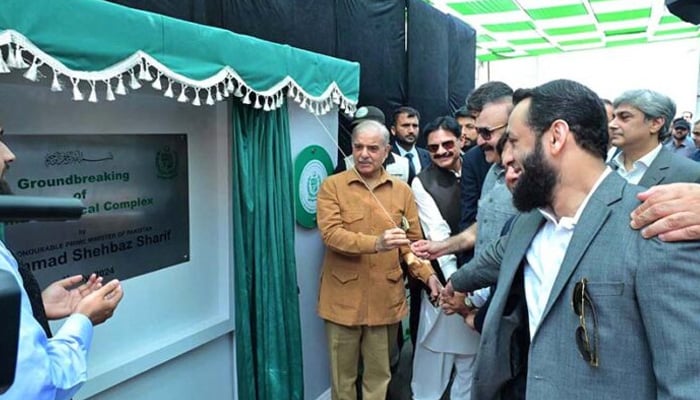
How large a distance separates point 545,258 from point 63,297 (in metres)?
1.48

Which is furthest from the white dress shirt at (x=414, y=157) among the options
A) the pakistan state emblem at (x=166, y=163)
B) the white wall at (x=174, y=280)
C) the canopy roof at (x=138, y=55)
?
the pakistan state emblem at (x=166, y=163)

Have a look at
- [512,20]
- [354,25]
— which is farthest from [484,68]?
[354,25]

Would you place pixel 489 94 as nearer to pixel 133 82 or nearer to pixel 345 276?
pixel 345 276

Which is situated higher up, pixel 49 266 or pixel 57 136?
pixel 57 136

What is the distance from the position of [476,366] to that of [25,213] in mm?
1455

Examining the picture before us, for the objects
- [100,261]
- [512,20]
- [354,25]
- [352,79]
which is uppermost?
[512,20]

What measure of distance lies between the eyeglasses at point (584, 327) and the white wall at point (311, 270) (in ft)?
6.57

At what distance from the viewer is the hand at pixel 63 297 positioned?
59.0 inches

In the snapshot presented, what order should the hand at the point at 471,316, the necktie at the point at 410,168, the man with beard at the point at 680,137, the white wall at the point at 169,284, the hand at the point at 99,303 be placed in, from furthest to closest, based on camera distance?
1. the man with beard at the point at 680,137
2. the necktie at the point at 410,168
3. the hand at the point at 471,316
4. the white wall at the point at 169,284
5. the hand at the point at 99,303

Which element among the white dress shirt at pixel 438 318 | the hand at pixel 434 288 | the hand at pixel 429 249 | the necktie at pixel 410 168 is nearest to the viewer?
the hand at pixel 429 249

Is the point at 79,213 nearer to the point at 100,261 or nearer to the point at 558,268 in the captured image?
the point at 558,268

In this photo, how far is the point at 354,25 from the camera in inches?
160

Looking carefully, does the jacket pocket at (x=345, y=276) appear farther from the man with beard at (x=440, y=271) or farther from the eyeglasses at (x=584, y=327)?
the eyeglasses at (x=584, y=327)

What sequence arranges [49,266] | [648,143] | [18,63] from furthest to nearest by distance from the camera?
1. [648,143]
2. [49,266]
3. [18,63]
